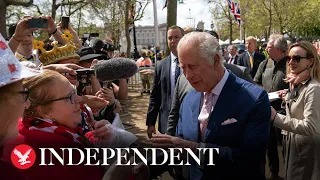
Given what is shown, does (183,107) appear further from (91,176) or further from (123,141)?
(91,176)

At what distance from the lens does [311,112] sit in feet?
9.31

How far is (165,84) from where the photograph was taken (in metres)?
4.09

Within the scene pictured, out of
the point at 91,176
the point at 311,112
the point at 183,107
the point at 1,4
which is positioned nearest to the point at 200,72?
Result: the point at 183,107

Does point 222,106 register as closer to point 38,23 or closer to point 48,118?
point 48,118

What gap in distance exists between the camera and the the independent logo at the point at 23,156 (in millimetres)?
1431

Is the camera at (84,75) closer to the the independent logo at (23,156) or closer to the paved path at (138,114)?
the the independent logo at (23,156)

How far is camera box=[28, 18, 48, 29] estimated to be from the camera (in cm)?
310

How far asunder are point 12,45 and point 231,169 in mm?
2348

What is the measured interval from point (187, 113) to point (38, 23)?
181 centimetres

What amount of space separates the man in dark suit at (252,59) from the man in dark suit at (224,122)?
19.6 ft

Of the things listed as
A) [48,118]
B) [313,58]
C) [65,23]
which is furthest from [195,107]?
[65,23]

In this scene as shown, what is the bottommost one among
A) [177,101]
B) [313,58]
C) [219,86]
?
[177,101]

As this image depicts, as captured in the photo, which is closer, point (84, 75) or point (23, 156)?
point (23, 156)

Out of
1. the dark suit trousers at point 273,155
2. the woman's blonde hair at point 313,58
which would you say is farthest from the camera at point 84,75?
the dark suit trousers at point 273,155
